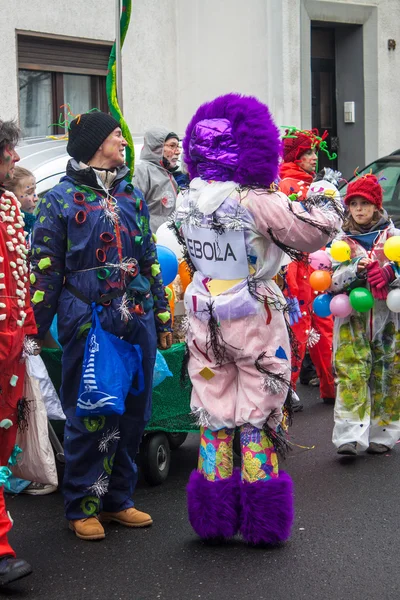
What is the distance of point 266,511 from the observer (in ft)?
14.6

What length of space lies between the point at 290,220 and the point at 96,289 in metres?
0.94

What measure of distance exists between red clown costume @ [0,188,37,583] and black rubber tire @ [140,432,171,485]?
4.35ft

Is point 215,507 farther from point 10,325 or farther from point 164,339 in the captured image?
point 10,325

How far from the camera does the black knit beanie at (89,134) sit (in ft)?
15.6

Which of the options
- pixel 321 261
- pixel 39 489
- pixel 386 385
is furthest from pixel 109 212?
pixel 386 385

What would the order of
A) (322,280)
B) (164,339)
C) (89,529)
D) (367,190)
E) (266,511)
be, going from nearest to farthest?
(266,511)
(89,529)
(164,339)
(367,190)
(322,280)

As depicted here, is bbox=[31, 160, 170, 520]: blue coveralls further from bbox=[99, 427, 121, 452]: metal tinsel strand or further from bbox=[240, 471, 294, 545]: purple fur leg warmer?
bbox=[240, 471, 294, 545]: purple fur leg warmer

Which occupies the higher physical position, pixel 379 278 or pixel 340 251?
pixel 340 251

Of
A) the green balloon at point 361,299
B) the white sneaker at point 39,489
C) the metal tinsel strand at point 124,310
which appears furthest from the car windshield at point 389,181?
the metal tinsel strand at point 124,310

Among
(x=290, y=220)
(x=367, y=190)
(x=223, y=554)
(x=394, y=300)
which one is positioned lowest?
(x=223, y=554)

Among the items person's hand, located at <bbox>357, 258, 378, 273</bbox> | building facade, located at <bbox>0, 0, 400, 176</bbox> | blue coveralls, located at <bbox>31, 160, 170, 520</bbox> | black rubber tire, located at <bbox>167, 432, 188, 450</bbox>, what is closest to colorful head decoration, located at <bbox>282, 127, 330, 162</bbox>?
person's hand, located at <bbox>357, 258, 378, 273</bbox>

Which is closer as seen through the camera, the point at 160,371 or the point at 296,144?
the point at 160,371

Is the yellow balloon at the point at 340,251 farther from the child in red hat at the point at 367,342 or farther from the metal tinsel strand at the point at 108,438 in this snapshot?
the metal tinsel strand at the point at 108,438

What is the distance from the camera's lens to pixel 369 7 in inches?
632
